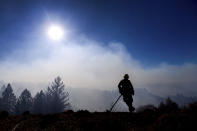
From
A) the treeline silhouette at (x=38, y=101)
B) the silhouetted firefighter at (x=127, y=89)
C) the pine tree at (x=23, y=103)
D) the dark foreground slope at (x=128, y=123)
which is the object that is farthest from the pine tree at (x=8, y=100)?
the silhouetted firefighter at (x=127, y=89)

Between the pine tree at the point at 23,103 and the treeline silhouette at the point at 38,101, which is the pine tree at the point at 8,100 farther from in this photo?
the pine tree at the point at 23,103

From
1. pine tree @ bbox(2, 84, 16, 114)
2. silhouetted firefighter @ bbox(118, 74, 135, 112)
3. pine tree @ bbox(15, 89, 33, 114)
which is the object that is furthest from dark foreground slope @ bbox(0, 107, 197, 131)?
pine tree @ bbox(2, 84, 16, 114)

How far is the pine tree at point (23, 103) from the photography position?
58188 millimetres

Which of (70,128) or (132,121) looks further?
(132,121)

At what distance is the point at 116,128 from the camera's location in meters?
5.64

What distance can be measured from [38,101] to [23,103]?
19.8ft

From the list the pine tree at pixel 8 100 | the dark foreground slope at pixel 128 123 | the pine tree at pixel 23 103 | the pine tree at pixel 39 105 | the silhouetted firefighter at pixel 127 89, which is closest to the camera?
the dark foreground slope at pixel 128 123

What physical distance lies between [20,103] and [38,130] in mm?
61155

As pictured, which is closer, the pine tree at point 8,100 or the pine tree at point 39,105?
the pine tree at point 39,105

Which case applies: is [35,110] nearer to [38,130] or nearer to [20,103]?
[20,103]

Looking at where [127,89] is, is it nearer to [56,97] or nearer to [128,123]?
[128,123]

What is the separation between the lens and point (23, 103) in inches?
2339

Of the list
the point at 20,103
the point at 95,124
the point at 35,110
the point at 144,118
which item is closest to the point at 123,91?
the point at 144,118

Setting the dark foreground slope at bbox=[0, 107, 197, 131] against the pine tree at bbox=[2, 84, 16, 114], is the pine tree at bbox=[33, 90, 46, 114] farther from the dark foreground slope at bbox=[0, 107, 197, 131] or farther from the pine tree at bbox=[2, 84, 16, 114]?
the dark foreground slope at bbox=[0, 107, 197, 131]
